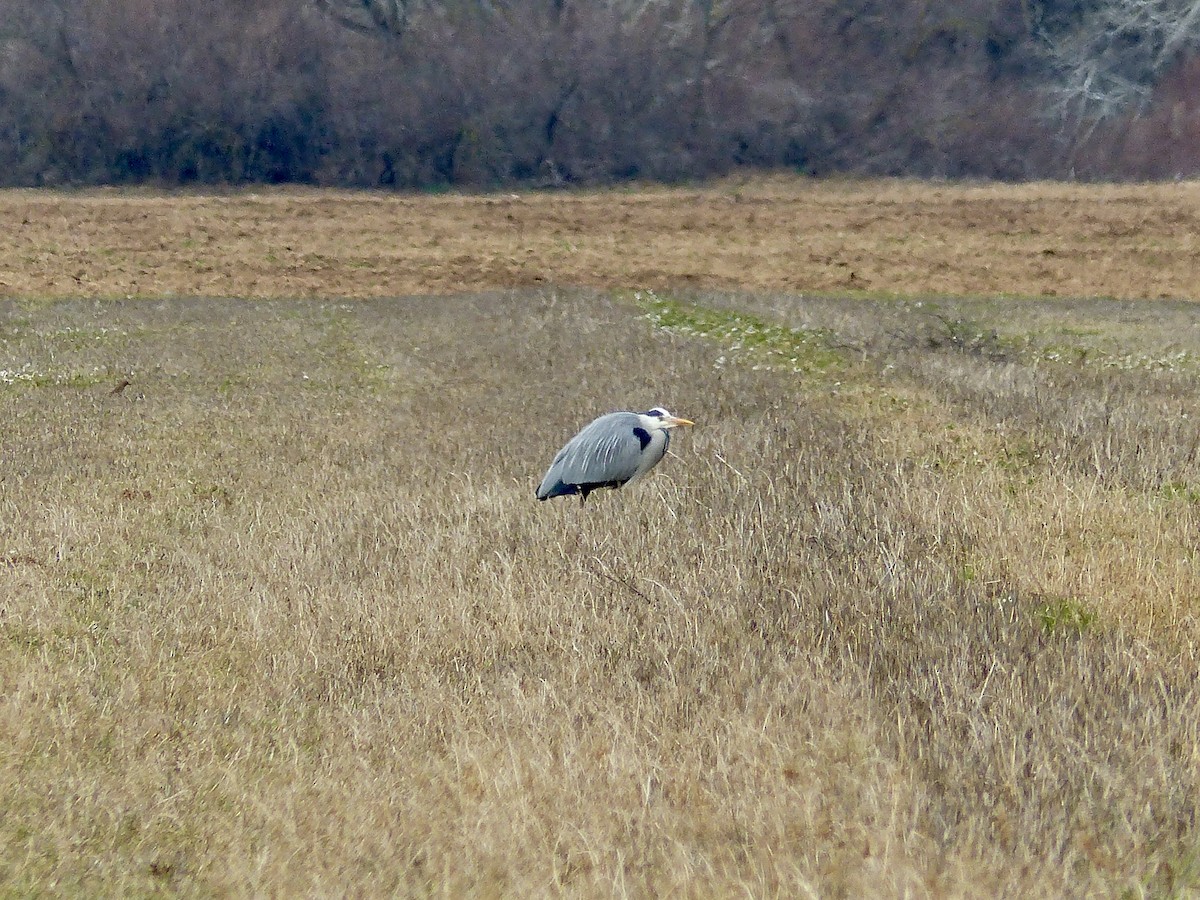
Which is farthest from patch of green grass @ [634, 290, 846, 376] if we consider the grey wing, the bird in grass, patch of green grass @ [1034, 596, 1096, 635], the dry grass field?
patch of green grass @ [1034, 596, 1096, 635]

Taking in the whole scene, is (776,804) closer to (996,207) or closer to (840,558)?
(840,558)

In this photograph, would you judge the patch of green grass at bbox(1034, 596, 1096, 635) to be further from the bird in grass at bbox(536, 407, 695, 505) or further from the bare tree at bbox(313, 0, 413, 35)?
the bare tree at bbox(313, 0, 413, 35)

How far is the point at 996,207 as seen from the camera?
46.5 metres

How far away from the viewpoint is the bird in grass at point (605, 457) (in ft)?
26.6

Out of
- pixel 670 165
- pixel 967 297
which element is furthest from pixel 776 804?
pixel 670 165

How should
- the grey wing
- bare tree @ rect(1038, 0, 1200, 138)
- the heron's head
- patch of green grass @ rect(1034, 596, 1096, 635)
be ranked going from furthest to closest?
bare tree @ rect(1038, 0, 1200, 138), the heron's head, the grey wing, patch of green grass @ rect(1034, 596, 1096, 635)

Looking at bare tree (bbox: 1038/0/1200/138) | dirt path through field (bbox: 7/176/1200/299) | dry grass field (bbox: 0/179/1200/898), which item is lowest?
dirt path through field (bbox: 7/176/1200/299)

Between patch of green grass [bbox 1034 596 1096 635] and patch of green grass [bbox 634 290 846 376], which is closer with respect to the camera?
patch of green grass [bbox 1034 596 1096 635]

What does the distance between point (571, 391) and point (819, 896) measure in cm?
1092

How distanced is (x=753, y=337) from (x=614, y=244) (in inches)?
868

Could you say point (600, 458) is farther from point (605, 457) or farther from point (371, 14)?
point (371, 14)

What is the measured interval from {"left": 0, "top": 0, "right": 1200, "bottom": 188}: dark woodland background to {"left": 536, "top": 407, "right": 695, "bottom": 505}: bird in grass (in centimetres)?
5322

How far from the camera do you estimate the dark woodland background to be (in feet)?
202

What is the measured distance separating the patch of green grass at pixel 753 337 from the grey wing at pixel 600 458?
8181 mm
